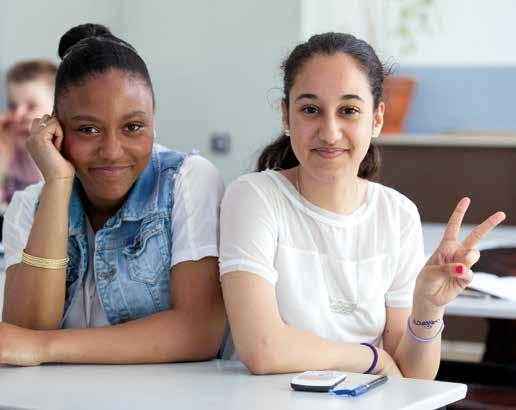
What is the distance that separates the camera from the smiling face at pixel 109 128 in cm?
195

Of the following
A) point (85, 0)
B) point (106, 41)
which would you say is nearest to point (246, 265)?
point (106, 41)

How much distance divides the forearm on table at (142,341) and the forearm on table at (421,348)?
363 mm

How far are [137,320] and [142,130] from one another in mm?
366

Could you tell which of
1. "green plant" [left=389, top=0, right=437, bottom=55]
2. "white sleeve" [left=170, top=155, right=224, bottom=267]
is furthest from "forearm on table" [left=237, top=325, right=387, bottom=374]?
"green plant" [left=389, top=0, right=437, bottom=55]

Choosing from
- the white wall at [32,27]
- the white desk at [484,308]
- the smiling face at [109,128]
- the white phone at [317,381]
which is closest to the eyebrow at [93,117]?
the smiling face at [109,128]

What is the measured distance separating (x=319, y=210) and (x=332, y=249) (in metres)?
0.08

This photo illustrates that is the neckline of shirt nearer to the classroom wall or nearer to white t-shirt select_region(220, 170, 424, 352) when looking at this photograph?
white t-shirt select_region(220, 170, 424, 352)

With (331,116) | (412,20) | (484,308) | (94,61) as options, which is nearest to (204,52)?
(412,20)

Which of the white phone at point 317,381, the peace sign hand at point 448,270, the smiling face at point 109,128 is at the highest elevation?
the smiling face at point 109,128

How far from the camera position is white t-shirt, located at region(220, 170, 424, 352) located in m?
1.94

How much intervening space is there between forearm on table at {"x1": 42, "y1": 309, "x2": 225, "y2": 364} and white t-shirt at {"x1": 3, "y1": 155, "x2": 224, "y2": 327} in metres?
0.12

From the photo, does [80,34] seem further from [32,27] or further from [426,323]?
[32,27]

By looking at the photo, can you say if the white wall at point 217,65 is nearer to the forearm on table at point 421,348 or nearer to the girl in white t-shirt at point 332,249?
the girl in white t-shirt at point 332,249

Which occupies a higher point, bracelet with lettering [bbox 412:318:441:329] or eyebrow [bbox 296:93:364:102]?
eyebrow [bbox 296:93:364:102]
